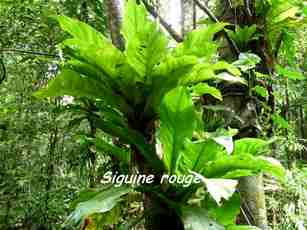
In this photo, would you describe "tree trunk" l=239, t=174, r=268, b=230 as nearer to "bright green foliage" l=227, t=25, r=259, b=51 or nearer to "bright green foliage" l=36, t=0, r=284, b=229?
"bright green foliage" l=36, t=0, r=284, b=229

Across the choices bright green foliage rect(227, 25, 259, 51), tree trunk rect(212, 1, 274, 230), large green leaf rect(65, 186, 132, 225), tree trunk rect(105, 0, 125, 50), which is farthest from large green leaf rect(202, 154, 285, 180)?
bright green foliage rect(227, 25, 259, 51)

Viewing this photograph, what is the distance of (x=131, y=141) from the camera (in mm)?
884

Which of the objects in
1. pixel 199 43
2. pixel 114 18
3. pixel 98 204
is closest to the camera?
pixel 98 204

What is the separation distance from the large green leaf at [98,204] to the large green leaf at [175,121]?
140mm

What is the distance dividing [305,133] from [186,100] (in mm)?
5388

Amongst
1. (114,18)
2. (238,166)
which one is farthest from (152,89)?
(114,18)

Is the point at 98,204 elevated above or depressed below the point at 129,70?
below

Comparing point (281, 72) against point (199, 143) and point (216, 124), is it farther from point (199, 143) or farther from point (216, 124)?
point (199, 143)

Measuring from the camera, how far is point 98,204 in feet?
2.59

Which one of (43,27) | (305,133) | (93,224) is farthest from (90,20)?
(305,133)

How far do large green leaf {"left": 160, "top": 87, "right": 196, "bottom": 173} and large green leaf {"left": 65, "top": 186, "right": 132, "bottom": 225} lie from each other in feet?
0.46

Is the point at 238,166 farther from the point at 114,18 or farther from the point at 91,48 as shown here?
the point at 114,18

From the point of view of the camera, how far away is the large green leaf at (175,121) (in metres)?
0.84

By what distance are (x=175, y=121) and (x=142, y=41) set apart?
8.0 inches
